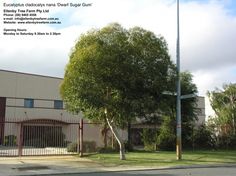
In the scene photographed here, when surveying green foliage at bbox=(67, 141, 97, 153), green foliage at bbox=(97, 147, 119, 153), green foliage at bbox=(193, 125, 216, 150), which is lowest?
green foliage at bbox=(97, 147, 119, 153)

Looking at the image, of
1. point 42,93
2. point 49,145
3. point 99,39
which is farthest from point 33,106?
point 99,39

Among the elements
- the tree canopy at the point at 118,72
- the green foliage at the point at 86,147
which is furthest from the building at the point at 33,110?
the tree canopy at the point at 118,72

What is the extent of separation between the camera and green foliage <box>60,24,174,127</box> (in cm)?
2317

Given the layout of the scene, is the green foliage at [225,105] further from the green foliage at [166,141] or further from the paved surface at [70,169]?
the paved surface at [70,169]

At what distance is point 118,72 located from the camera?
76.4 feet

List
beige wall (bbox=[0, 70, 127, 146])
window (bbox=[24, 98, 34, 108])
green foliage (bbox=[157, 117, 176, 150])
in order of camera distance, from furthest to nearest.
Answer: window (bbox=[24, 98, 34, 108]) < beige wall (bbox=[0, 70, 127, 146]) < green foliage (bbox=[157, 117, 176, 150])

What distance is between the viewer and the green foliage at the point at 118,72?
912 inches

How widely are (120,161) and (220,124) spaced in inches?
687

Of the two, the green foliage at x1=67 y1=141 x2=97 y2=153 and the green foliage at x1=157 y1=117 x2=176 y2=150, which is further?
the green foliage at x1=157 y1=117 x2=176 y2=150

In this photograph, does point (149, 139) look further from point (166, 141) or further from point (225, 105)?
point (225, 105)

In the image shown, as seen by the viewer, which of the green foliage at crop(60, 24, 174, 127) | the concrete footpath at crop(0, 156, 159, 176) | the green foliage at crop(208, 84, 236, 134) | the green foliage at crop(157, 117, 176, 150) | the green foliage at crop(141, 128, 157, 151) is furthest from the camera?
the green foliage at crop(208, 84, 236, 134)

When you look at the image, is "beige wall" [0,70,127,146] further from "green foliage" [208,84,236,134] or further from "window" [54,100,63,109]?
"green foliage" [208,84,236,134]

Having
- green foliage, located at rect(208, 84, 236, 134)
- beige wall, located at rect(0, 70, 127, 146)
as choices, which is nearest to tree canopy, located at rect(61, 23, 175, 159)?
green foliage, located at rect(208, 84, 236, 134)

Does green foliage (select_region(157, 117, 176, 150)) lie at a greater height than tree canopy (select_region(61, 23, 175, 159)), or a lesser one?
lesser
